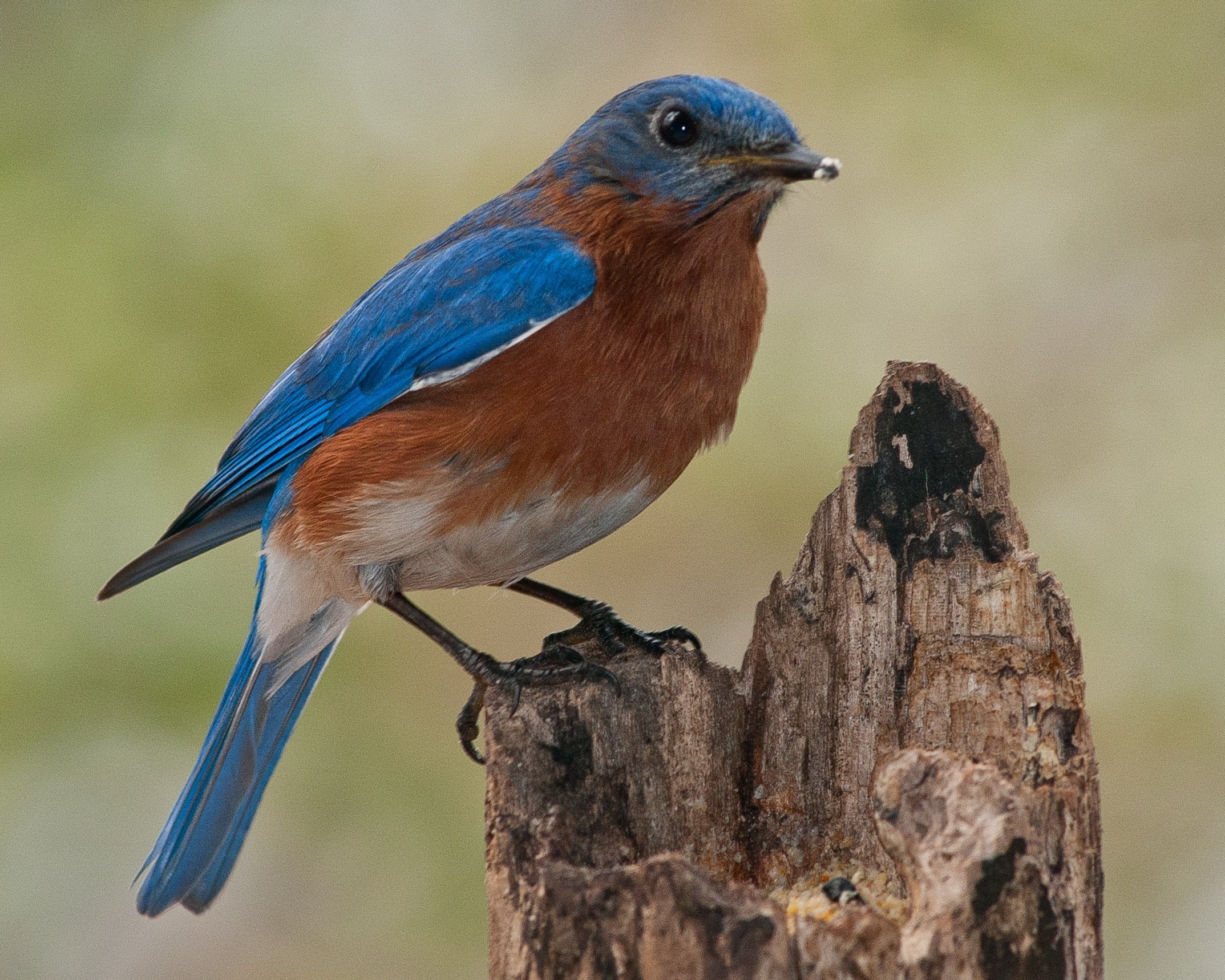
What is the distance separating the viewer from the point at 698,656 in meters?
3.99

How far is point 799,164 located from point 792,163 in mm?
33

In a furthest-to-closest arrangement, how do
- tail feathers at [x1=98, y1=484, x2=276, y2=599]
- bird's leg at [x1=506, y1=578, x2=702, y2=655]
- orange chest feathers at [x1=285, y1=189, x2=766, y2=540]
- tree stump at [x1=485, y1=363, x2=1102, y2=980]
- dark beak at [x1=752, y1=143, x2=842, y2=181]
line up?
tail feathers at [x1=98, y1=484, x2=276, y2=599] < bird's leg at [x1=506, y1=578, x2=702, y2=655] < orange chest feathers at [x1=285, y1=189, x2=766, y2=540] < dark beak at [x1=752, y1=143, x2=842, y2=181] < tree stump at [x1=485, y1=363, x2=1102, y2=980]

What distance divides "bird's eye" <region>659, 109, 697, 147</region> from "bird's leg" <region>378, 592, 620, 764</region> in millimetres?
1548

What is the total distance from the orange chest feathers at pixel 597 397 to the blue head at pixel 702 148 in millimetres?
89

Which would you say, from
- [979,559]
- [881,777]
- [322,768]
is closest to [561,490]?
[979,559]

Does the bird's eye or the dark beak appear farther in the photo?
the bird's eye

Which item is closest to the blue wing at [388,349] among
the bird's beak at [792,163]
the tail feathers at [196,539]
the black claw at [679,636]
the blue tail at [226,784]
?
the tail feathers at [196,539]

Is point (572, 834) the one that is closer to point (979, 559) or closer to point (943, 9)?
point (979, 559)

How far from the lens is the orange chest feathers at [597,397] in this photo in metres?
4.18

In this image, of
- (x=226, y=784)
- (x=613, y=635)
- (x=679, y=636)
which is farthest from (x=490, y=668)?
(x=226, y=784)

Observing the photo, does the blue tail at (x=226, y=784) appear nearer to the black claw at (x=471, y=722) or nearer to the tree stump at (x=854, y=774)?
the black claw at (x=471, y=722)

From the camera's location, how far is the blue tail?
16.0 feet

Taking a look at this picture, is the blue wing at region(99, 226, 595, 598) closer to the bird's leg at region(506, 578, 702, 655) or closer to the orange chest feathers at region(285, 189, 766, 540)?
the orange chest feathers at region(285, 189, 766, 540)

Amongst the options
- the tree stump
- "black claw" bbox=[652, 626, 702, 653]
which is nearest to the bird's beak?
the tree stump
